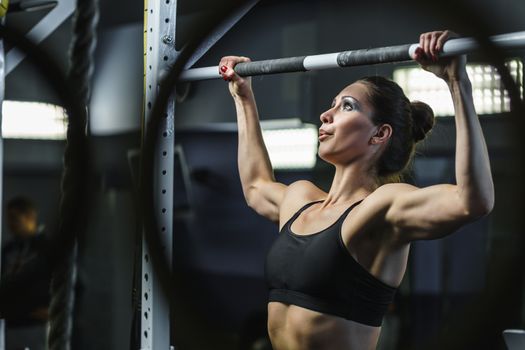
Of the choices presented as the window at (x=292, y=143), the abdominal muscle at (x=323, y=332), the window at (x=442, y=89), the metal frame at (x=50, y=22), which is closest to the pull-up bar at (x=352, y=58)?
the abdominal muscle at (x=323, y=332)

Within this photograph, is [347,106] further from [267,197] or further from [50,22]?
[50,22]

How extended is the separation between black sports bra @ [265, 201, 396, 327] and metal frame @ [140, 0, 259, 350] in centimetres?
37

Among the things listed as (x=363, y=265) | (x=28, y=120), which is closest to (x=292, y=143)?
(x=28, y=120)

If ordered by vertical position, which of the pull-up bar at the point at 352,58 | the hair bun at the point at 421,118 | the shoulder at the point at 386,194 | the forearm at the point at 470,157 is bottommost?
the shoulder at the point at 386,194

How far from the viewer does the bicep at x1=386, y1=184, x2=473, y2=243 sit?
4.22ft

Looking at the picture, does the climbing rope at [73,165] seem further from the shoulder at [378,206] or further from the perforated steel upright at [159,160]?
the perforated steel upright at [159,160]

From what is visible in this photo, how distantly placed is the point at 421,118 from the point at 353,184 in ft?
0.62

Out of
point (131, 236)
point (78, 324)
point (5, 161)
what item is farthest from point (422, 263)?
point (5, 161)

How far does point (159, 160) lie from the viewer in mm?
1795

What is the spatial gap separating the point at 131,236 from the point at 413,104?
11.2ft

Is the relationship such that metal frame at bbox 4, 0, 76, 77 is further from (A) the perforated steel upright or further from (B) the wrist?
(B) the wrist

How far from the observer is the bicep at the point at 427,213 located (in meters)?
1.29

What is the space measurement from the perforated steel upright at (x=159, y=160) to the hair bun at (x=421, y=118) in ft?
1.79

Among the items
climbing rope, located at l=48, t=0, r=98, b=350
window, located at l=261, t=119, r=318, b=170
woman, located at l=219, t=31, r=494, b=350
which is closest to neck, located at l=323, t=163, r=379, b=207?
woman, located at l=219, t=31, r=494, b=350
